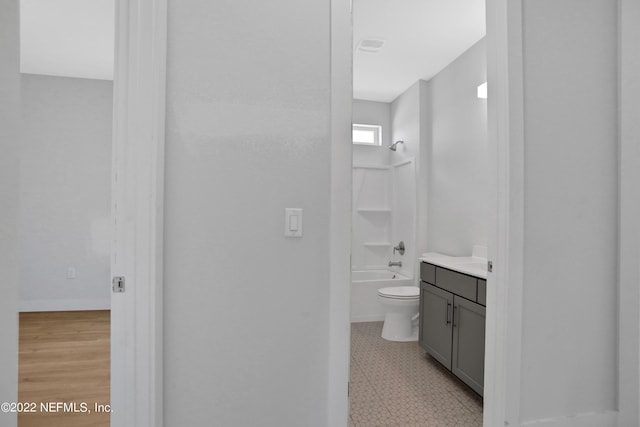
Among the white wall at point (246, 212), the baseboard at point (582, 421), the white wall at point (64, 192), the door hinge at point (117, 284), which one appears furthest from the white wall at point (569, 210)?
the white wall at point (64, 192)

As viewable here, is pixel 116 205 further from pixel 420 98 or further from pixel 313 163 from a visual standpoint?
pixel 420 98

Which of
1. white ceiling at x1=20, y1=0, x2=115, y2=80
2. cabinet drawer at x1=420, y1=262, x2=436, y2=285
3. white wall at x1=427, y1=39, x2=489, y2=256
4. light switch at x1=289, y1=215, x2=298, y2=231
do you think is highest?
white ceiling at x1=20, y1=0, x2=115, y2=80

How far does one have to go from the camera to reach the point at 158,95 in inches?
52.0

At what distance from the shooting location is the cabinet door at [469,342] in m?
2.19

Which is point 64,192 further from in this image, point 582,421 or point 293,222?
point 582,421

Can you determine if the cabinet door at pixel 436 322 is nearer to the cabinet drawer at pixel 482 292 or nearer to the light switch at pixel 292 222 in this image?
the cabinet drawer at pixel 482 292

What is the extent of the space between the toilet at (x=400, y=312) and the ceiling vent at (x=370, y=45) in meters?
2.18

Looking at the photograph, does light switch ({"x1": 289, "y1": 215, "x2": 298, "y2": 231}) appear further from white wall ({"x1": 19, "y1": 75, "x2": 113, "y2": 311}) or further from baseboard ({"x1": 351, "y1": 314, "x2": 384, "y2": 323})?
white wall ({"x1": 19, "y1": 75, "x2": 113, "y2": 311})

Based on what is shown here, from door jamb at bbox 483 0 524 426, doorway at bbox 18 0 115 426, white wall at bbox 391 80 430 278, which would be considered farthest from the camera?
white wall at bbox 391 80 430 278

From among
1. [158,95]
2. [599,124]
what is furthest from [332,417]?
[599,124]

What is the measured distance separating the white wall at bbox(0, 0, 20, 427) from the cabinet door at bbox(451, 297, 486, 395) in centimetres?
215

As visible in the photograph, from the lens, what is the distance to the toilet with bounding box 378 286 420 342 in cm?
332

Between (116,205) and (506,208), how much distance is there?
1644 mm

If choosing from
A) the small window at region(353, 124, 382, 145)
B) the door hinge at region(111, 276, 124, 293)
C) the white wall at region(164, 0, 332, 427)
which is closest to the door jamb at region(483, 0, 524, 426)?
the white wall at region(164, 0, 332, 427)
